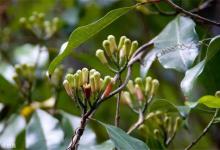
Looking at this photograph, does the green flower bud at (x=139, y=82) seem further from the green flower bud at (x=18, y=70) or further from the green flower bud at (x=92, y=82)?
the green flower bud at (x=18, y=70)

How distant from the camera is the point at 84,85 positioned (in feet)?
3.02

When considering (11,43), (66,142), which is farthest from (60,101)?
(11,43)

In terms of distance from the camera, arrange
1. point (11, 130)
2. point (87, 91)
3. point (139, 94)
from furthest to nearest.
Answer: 1. point (11, 130)
2. point (139, 94)
3. point (87, 91)

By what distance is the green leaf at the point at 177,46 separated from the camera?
40.3 inches

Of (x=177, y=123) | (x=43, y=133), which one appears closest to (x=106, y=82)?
(x=177, y=123)

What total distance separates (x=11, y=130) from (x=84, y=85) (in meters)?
0.71

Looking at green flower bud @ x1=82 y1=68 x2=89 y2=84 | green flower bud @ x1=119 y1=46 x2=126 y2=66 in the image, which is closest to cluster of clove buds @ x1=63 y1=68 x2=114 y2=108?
green flower bud @ x1=82 y1=68 x2=89 y2=84

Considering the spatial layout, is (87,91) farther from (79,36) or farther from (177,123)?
(177,123)

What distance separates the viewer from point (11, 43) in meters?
2.18

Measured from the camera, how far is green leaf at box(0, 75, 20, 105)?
1.52 m

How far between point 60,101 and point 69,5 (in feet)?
1.58

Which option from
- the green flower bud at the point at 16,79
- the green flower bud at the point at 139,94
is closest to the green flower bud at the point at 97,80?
the green flower bud at the point at 139,94

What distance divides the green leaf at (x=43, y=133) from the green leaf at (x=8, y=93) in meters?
0.13

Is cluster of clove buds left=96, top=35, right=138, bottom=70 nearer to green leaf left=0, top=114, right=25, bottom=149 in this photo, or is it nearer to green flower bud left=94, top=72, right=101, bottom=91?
green flower bud left=94, top=72, right=101, bottom=91
